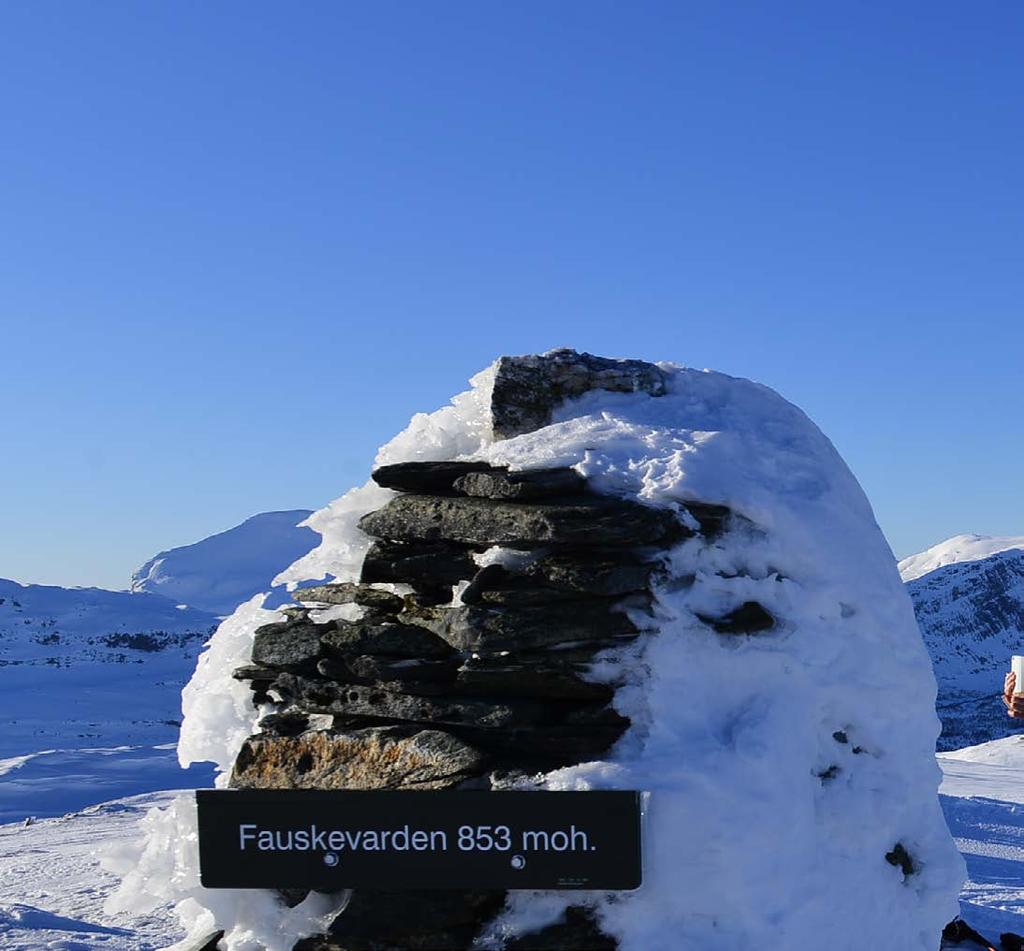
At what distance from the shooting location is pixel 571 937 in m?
4.80

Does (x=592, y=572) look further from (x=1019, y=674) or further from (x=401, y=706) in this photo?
(x=1019, y=674)

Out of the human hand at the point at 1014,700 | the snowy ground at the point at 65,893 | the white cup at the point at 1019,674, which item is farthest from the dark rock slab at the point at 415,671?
the human hand at the point at 1014,700

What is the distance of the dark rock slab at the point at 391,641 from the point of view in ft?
17.8

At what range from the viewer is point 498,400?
20.1ft

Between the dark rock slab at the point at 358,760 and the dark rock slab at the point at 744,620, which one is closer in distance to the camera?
the dark rock slab at the point at 358,760

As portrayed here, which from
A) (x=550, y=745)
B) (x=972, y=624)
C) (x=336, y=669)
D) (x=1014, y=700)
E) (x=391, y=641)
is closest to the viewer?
(x=550, y=745)

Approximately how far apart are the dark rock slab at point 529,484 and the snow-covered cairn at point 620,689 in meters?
0.01

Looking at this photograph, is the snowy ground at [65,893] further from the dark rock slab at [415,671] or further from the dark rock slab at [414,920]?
the dark rock slab at [415,671]

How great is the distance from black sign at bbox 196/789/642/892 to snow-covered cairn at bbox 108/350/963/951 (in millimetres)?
229

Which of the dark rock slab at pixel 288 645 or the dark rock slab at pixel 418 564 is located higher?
the dark rock slab at pixel 418 564

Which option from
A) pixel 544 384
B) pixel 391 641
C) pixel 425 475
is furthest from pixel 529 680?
pixel 544 384

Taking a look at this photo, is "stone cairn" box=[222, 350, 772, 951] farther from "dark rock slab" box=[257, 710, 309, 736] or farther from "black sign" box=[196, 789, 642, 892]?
"black sign" box=[196, 789, 642, 892]

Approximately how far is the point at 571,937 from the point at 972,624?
6559 cm

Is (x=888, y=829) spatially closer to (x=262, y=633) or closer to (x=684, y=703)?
(x=684, y=703)
